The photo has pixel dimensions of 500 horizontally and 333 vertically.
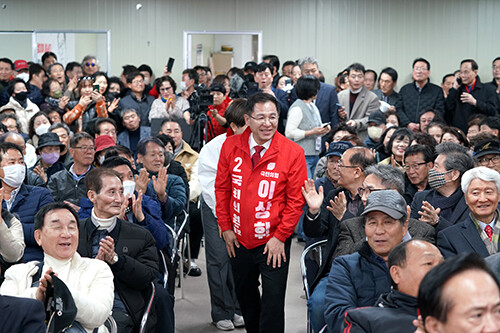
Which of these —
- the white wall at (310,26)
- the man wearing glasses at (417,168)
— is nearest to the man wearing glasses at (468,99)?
the white wall at (310,26)

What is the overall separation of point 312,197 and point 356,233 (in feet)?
1.22

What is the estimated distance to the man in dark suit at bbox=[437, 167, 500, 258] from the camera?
12.1 ft

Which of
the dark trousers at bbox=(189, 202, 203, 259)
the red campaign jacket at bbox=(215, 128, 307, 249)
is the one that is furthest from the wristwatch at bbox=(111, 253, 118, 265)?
the dark trousers at bbox=(189, 202, 203, 259)

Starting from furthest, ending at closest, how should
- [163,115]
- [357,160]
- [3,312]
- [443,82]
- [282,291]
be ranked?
[443,82], [163,115], [357,160], [282,291], [3,312]

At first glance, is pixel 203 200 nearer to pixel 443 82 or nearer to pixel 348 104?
pixel 348 104

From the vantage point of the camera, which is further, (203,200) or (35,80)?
(35,80)

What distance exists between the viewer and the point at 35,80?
359 inches

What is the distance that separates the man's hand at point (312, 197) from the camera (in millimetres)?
3922

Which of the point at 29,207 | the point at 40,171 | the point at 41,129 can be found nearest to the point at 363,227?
the point at 29,207

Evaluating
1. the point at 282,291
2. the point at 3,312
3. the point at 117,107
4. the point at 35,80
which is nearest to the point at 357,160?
the point at 282,291

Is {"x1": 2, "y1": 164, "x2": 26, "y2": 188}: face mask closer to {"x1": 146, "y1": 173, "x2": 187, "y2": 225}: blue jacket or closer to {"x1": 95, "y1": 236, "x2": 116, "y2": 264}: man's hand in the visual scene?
{"x1": 146, "y1": 173, "x2": 187, "y2": 225}: blue jacket

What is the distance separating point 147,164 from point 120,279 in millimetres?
1699

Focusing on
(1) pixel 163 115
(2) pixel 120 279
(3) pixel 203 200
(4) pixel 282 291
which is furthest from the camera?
(1) pixel 163 115

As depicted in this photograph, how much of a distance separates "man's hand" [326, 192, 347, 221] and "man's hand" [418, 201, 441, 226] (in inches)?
16.7
